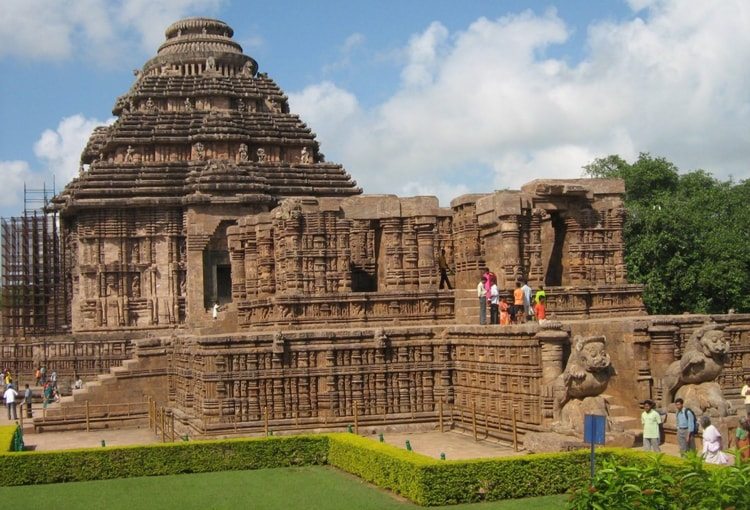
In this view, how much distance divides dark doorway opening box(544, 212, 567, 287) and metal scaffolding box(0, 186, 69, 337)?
2519 centimetres

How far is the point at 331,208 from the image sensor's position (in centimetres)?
2256

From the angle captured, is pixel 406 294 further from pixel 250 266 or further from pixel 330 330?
pixel 250 266

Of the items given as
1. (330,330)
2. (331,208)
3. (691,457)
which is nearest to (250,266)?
(331,208)

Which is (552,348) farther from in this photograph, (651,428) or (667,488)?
(667,488)

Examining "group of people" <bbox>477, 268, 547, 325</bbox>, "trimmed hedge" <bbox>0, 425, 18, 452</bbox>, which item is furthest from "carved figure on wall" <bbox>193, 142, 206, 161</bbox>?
"trimmed hedge" <bbox>0, 425, 18, 452</bbox>

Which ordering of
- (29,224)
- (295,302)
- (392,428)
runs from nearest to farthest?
(392,428) → (295,302) → (29,224)

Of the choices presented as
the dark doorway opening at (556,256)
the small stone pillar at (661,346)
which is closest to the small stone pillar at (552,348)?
the small stone pillar at (661,346)

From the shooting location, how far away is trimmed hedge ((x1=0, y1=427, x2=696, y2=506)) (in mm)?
12812

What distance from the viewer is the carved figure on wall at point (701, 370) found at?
16.0 meters

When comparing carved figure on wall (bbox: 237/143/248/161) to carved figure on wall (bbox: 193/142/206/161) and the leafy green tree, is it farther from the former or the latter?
the leafy green tree

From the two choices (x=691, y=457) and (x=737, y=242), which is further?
(x=737, y=242)

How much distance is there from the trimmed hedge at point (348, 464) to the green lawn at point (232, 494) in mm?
212

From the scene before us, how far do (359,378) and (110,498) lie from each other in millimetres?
6912

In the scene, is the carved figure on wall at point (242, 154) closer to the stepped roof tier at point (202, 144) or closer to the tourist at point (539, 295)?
the stepped roof tier at point (202, 144)
